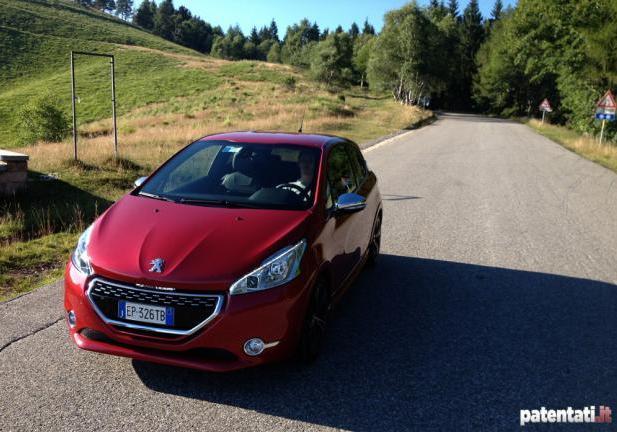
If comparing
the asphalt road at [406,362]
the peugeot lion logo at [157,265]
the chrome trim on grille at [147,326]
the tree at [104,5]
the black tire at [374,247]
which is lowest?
the asphalt road at [406,362]

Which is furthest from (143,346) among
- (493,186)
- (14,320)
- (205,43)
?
(205,43)

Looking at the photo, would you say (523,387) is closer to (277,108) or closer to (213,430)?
(213,430)

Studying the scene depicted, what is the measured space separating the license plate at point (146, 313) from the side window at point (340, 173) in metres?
1.87

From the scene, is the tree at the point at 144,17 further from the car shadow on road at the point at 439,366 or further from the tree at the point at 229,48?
the car shadow on road at the point at 439,366

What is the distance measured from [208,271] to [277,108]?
34490 millimetres

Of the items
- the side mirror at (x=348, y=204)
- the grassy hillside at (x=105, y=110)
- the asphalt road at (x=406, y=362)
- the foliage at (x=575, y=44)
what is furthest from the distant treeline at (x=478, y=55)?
the side mirror at (x=348, y=204)

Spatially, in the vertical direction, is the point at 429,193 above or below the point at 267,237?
below

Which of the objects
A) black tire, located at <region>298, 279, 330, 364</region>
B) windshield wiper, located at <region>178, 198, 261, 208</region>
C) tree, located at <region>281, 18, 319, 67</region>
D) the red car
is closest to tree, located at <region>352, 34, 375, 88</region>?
tree, located at <region>281, 18, 319, 67</region>

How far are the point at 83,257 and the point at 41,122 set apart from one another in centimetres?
3129

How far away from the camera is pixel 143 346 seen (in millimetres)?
3402

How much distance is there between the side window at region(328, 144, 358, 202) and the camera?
15.9 feet

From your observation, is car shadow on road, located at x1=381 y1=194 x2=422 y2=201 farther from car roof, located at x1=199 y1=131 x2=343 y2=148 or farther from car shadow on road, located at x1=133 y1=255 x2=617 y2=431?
car roof, located at x1=199 y1=131 x2=343 y2=148

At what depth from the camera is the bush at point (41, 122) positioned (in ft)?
103

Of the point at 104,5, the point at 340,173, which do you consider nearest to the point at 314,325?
the point at 340,173
